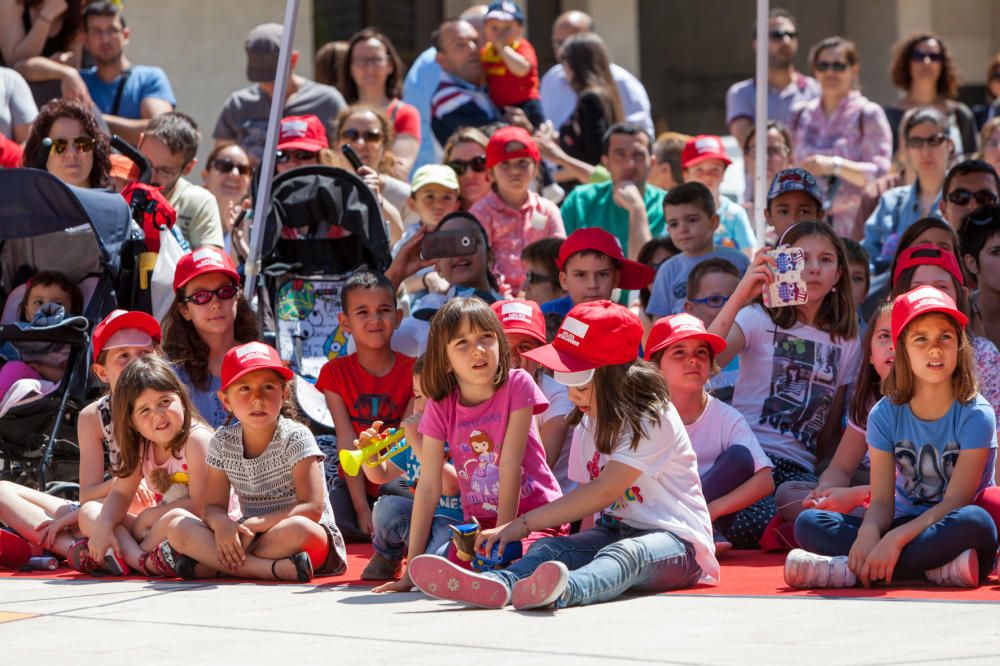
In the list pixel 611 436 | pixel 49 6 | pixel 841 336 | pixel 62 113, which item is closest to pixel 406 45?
pixel 49 6

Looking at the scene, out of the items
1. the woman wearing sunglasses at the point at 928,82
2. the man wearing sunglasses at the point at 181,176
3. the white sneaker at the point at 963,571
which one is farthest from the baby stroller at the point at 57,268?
the woman wearing sunglasses at the point at 928,82

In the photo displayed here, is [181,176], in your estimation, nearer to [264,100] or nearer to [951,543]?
[264,100]

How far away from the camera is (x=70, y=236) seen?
23.8ft

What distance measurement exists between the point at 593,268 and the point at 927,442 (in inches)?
86.0

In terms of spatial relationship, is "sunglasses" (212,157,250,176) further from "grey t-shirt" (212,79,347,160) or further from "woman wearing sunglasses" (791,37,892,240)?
"woman wearing sunglasses" (791,37,892,240)

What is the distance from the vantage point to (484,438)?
534 cm

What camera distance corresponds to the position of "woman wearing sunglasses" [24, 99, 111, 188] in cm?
748

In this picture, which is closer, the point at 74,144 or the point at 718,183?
the point at 74,144

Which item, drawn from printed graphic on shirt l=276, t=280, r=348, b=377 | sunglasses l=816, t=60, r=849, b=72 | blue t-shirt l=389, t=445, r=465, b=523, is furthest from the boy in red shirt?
sunglasses l=816, t=60, r=849, b=72

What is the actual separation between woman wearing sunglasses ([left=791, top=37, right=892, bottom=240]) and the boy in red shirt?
145 inches

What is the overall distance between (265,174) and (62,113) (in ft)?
3.27

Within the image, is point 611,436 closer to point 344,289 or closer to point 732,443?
point 732,443

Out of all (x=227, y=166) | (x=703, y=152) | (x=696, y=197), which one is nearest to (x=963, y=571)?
(x=696, y=197)

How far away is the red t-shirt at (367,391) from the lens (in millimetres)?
6727
